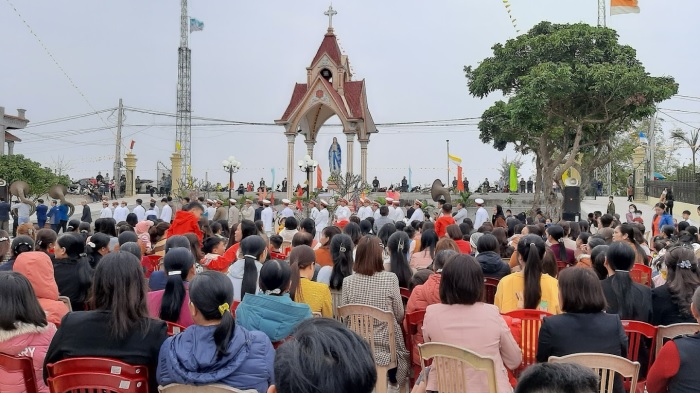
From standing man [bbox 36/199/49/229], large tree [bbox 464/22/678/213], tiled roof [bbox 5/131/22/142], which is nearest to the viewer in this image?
standing man [bbox 36/199/49/229]

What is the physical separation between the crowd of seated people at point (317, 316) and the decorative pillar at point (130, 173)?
3194cm

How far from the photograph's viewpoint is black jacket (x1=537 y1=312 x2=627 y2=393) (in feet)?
12.1

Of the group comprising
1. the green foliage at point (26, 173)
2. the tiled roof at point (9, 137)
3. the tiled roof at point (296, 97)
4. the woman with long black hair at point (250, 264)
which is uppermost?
the tiled roof at point (296, 97)

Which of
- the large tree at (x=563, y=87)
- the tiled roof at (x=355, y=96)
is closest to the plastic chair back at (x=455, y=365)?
the large tree at (x=563, y=87)

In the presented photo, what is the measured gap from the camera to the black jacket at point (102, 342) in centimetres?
327

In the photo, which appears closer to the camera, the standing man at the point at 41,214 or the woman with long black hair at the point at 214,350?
the woman with long black hair at the point at 214,350

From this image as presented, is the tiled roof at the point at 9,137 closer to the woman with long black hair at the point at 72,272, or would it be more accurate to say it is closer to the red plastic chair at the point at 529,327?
the woman with long black hair at the point at 72,272

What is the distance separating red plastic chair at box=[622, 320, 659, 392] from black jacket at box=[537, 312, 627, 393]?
25.7 inches

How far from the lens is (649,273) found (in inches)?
271

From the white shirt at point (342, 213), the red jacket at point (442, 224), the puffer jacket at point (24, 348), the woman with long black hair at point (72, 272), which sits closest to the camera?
the puffer jacket at point (24, 348)

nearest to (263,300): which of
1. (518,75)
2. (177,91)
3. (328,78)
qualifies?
(518,75)

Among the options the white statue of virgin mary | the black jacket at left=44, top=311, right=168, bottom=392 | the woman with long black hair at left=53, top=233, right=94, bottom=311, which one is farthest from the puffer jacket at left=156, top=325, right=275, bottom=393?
the white statue of virgin mary

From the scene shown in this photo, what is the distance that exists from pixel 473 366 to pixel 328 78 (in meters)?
24.1

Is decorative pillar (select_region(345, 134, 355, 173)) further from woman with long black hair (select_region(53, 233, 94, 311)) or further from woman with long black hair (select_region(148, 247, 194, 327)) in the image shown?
woman with long black hair (select_region(148, 247, 194, 327))
